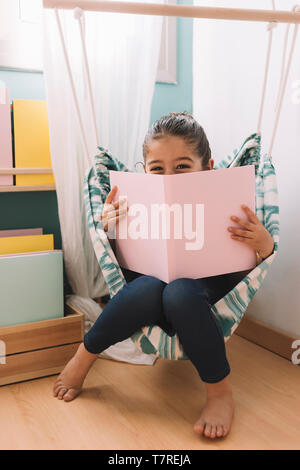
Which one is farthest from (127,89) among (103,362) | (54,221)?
(103,362)

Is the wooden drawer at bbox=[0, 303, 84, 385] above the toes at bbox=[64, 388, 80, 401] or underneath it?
above

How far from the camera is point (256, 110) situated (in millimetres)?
1079

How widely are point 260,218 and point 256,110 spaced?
33 cm

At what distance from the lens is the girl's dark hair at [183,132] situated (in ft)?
3.04

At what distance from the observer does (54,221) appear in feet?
3.93

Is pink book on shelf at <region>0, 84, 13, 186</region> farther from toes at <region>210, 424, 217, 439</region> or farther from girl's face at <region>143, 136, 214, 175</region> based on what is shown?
toes at <region>210, 424, 217, 439</region>

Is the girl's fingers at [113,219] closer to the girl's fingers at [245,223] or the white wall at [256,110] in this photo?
the girl's fingers at [245,223]

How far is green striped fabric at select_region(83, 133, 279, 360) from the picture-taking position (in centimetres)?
79

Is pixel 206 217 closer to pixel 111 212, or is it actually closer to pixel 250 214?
pixel 250 214

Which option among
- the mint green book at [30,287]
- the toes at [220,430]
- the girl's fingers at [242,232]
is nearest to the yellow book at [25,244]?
the mint green book at [30,287]

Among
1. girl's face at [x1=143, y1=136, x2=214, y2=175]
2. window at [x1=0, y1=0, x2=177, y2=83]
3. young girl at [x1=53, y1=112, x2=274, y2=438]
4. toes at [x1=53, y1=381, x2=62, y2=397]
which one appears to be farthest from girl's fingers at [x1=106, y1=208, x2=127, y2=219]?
window at [x1=0, y1=0, x2=177, y2=83]

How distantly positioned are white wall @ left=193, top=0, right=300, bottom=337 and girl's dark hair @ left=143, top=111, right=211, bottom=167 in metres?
0.20
